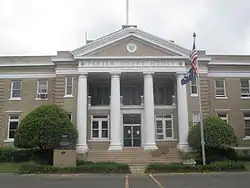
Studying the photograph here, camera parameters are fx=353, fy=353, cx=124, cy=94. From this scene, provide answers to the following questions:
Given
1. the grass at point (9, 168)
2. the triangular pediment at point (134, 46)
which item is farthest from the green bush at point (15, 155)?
the triangular pediment at point (134, 46)

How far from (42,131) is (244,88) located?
75.1 feet

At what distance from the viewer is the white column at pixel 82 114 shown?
3495cm

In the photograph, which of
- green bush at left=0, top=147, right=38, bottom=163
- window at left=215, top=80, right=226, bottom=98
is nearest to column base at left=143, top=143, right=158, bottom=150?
window at left=215, top=80, right=226, bottom=98

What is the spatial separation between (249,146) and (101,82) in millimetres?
17772

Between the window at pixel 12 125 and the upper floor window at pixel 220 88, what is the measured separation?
875 inches

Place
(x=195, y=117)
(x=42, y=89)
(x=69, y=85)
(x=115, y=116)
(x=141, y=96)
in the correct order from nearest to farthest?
(x=115, y=116)
(x=195, y=117)
(x=69, y=85)
(x=141, y=96)
(x=42, y=89)

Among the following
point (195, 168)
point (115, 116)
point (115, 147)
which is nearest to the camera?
point (195, 168)

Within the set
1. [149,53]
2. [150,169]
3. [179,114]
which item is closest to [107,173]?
[150,169]

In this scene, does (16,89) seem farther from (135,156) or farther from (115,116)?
(135,156)

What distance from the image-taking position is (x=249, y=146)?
38125 millimetres

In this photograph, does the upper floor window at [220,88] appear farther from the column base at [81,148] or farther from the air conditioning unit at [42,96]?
the air conditioning unit at [42,96]

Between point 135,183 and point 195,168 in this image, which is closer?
point 135,183

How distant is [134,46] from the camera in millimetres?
37156

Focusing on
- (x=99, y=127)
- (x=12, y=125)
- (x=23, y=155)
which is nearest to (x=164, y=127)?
(x=99, y=127)
